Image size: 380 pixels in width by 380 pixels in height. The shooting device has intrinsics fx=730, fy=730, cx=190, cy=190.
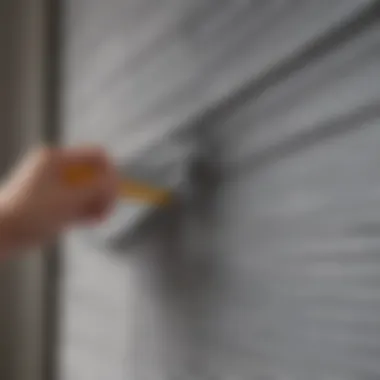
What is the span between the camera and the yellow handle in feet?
2.12

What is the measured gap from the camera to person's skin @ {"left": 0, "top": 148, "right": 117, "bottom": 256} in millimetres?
637

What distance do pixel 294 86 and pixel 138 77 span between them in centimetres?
28

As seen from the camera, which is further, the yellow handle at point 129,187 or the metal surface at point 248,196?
the yellow handle at point 129,187

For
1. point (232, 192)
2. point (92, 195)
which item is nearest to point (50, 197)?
point (92, 195)

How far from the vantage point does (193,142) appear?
64 cm

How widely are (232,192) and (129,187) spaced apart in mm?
127

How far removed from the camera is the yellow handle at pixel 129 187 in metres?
0.65

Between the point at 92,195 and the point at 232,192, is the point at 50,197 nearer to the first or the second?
the point at 92,195

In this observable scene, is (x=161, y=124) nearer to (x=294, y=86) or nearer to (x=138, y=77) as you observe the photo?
(x=138, y=77)

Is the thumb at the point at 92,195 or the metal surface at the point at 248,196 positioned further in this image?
the thumb at the point at 92,195

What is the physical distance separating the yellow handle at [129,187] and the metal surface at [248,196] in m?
0.02

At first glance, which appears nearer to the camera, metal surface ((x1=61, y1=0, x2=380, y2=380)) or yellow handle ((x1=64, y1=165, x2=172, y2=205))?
metal surface ((x1=61, y1=0, x2=380, y2=380))

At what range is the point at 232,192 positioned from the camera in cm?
59

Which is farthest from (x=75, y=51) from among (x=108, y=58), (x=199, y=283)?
(x=199, y=283)
